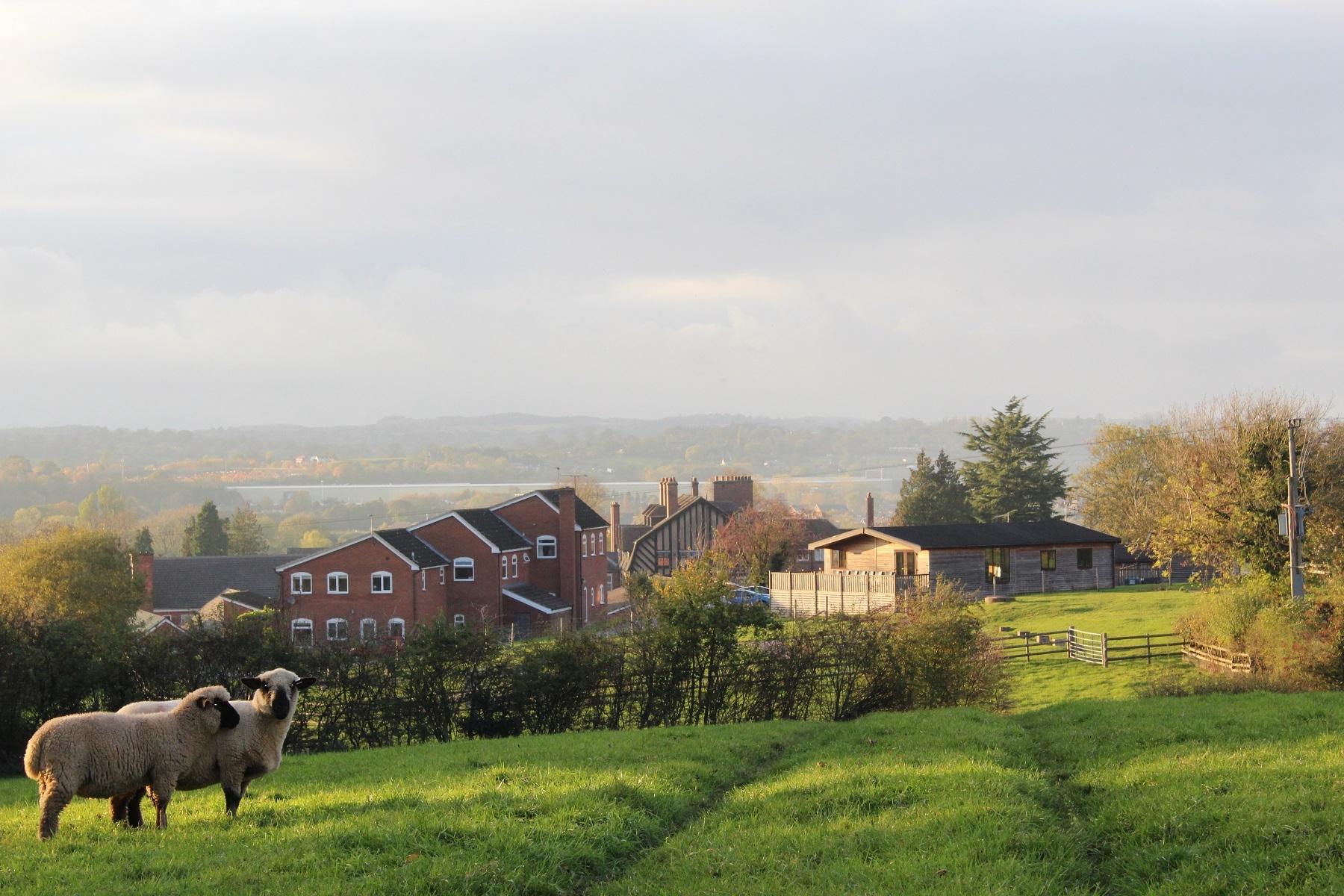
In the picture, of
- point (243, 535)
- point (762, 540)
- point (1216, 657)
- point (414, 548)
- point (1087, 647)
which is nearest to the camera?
point (1216, 657)

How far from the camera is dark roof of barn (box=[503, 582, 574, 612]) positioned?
6825 cm

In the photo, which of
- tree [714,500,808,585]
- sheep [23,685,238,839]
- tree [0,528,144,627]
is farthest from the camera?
tree [714,500,808,585]

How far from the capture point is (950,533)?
6825 cm

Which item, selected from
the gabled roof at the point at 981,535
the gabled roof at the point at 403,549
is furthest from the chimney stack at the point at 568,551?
the gabled roof at the point at 981,535

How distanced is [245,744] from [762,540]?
7966 centimetres

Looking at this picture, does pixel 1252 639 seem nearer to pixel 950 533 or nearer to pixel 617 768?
pixel 617 768

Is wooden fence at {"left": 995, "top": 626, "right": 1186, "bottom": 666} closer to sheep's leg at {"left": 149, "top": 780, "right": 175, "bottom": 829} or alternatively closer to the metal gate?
the metal gate

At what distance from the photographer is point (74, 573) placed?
217 feet

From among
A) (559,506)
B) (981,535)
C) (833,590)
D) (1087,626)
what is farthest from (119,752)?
(559,506)

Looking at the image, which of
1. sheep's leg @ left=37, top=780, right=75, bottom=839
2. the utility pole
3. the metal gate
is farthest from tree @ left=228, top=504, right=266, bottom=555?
sheep's leg @ left=37, top=780, right=75, bottom=839

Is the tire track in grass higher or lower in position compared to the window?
higher

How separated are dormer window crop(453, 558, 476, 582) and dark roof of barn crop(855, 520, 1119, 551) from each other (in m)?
23.1

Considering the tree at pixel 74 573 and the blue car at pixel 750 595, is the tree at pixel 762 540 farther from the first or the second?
the tree at pixel 74 573

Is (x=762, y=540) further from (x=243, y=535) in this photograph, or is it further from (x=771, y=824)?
(x=771, y=824)
